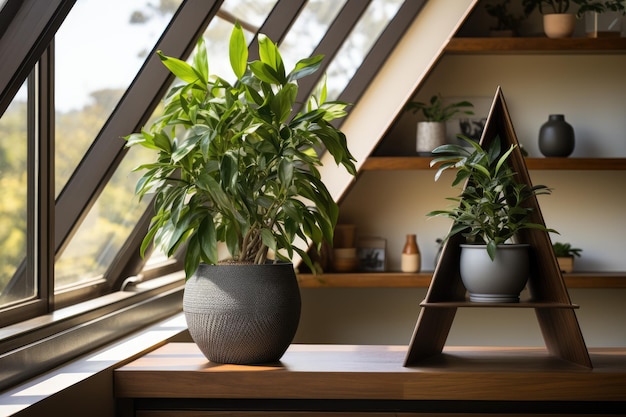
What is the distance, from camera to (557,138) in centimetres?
405

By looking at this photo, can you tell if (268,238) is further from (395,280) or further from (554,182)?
(554,182)

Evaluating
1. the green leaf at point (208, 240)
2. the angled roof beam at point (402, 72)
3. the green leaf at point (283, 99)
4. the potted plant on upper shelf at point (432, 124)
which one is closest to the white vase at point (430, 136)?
the potted plant on upper shelf at point (432, 124)

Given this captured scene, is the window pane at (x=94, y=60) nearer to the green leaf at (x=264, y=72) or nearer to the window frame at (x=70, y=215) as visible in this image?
the window frame at (x=70, y=215)

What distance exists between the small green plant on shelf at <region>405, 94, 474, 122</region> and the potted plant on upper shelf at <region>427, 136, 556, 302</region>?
1816 millimetres

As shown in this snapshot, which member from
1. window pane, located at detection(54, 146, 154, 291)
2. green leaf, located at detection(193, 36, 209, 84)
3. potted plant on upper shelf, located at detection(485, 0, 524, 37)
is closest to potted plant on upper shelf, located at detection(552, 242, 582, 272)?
potted plant on upper shelf, located at detection(485, 0, 524, 37)

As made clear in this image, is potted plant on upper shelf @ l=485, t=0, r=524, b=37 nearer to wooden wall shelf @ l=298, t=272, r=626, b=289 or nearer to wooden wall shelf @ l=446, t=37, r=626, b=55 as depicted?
wooden wall shelf @ l=446, t=37, r=626, b=55

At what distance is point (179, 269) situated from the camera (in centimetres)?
384

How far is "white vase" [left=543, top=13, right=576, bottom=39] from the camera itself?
3926 millimetres

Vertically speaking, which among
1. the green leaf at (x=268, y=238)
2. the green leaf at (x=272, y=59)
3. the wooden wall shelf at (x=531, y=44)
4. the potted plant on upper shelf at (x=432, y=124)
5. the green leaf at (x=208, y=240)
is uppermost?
the wooden wall shelf at (x=531, y=44)

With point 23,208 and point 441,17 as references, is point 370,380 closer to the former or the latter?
point 23,208

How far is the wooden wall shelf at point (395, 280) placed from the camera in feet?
12.9

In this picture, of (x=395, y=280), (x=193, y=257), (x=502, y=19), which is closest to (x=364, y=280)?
(x=395, y=280)

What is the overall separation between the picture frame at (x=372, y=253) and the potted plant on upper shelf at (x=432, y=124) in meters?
0.59

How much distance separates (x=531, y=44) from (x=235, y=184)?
2.28 meters
